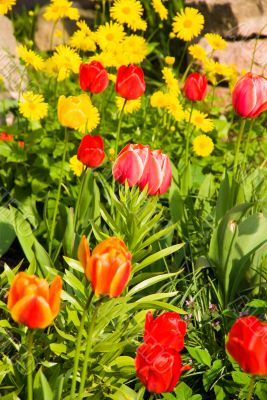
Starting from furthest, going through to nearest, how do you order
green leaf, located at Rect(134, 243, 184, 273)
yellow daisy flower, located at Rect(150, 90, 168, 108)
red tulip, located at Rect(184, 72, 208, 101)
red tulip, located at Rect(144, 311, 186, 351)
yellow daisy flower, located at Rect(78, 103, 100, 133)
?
yellow daisy flower, located at Rect(150, 90, 168, 108) → yellow daisy flower, located at Rect(78, 103, 100, 133) → red tulip, located at Rect(184, 72, 208, 101) → green leaf, located at Rect(134, 243, 184, 273) → red tulip, located at Rect(144, 311, 186, 351)

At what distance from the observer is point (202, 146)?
3.13 metres

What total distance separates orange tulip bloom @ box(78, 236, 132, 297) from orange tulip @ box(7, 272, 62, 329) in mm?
77

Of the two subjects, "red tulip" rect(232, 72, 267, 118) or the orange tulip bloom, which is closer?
the orange tulip bloom

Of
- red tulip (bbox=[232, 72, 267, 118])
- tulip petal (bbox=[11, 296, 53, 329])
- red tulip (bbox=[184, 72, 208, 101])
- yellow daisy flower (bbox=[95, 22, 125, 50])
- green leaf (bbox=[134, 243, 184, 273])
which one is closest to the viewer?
tulip petal (bbox=[11, 296, 53, 329])

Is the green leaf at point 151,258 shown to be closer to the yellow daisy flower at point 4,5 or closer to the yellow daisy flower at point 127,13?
the yellow daisy flower at point 4,5

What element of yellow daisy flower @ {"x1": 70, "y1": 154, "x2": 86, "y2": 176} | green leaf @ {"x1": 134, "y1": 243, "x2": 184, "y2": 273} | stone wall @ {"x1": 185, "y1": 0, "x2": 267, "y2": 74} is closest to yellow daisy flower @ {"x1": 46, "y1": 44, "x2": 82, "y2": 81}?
yellow daisy flower @ {"x1": 70, "y1": 154, "x2": 86, "y2": 176}

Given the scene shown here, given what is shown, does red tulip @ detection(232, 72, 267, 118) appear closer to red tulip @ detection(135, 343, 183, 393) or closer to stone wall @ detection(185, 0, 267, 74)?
red tulip @ detection(135, 343, 183, 393)

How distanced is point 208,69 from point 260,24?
0.89 m

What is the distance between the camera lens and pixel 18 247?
2.99 metres

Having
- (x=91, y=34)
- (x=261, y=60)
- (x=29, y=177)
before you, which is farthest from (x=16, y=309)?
(x=261, y=60)

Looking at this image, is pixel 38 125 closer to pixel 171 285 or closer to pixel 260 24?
pixel 171 285

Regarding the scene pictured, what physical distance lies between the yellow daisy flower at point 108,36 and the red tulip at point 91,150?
Result: 1.18 m

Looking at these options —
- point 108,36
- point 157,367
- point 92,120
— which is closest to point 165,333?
point 157,367

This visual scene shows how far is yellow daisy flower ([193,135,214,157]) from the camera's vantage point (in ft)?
10.2
